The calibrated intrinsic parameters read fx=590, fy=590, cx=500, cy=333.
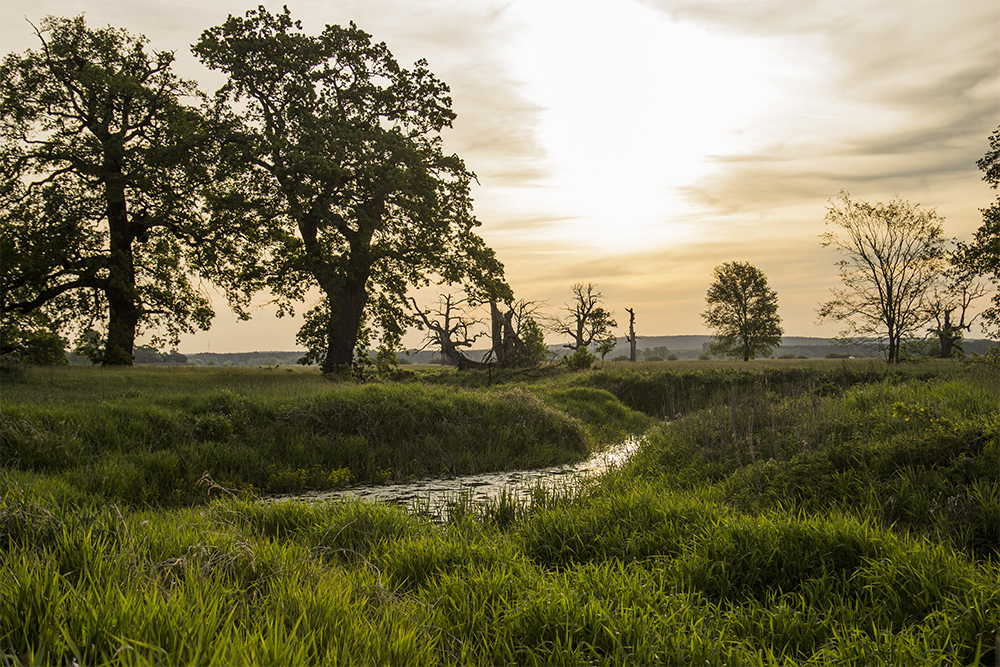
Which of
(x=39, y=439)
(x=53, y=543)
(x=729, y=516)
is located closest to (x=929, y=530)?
(x=729, y=516)

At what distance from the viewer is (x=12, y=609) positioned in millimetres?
3252

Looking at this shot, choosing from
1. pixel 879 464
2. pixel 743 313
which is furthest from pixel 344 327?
pixel 743 313

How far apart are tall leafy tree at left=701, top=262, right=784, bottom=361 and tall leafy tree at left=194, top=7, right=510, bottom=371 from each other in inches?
1511

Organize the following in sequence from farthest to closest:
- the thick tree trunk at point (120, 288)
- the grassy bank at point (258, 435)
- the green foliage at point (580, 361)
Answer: the green foliage at point (580, 361), the thick tree trunk at point (120, 288), the grassy bank at point (258, 435)

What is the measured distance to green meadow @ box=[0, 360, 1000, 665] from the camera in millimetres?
3621

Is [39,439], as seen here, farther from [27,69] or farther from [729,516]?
[27,69]

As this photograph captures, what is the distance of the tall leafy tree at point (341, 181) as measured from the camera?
22.2 meters

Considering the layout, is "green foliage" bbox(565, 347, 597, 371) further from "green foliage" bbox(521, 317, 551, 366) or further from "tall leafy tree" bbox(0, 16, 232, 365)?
"tall leafy tree" bbox(0, 16, 232, 365)

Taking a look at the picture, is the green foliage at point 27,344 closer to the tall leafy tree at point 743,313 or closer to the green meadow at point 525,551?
the green meadow at point 525,551

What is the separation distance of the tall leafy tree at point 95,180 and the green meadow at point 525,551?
1234 centimetres

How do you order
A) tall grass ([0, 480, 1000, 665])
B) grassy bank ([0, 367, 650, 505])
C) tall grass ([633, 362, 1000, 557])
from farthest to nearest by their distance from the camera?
grassy bank ([0, 367, 650, 505]), tall grass ([633, 362, 1000, 557]), tall grass ([0, 480, 1000, 665])

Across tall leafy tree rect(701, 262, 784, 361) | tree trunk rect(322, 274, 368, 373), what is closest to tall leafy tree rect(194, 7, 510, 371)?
tree trunk rect(322, 274, 368, 373)

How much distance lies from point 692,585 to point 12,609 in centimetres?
481

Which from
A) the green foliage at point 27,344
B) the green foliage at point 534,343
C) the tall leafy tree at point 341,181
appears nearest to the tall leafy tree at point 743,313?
the green foliage at point 534,343
